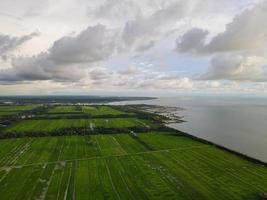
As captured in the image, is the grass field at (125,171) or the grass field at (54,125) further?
the grass field at (54,125)

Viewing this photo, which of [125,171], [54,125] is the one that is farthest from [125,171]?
[54,125]

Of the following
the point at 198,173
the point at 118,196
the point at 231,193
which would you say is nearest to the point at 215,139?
the point at 198,173

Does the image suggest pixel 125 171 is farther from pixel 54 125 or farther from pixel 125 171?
pixel 54 125

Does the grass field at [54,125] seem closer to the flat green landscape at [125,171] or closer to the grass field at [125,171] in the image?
the flat green landscape at [125,171]

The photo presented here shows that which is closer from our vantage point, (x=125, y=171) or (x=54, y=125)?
(x=125, y=171)

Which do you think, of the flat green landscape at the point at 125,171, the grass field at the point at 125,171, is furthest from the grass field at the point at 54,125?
the grass field at the point at 125,171

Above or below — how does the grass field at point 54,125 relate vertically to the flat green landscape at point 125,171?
above

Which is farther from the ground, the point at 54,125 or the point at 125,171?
the point at 54,125

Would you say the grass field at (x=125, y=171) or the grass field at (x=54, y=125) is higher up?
the grass field at (x=54, y=125)
